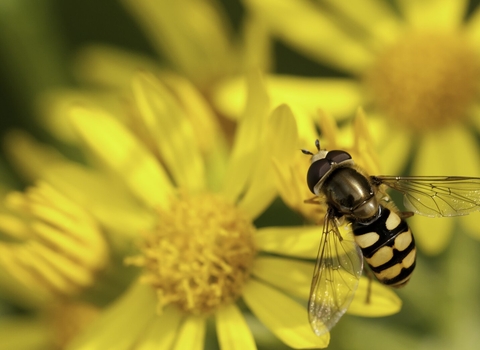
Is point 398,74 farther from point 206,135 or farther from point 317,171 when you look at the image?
point 317,171

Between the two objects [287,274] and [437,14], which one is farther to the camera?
[437,14]

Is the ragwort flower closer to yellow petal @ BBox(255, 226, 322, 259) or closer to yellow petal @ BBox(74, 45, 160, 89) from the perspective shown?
yellow petal @ BBox(255, 226, 322, 259)

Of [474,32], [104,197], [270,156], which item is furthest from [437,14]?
[104,197]

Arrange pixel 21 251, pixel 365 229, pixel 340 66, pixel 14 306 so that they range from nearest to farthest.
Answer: pixel 365 229 < pixel 21 251 < pixel 340 66 < pixel 14 306

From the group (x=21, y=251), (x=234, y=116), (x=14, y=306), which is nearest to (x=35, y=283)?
(x=21, y=251)

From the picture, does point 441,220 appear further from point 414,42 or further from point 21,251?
point 21,251

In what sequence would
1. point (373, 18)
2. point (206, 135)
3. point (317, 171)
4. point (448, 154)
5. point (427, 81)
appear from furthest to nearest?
1. point (373, 18)
2. point (427, 81)
3. point (448, 154)
4. point (206, 135)
5. point (317, 171)
